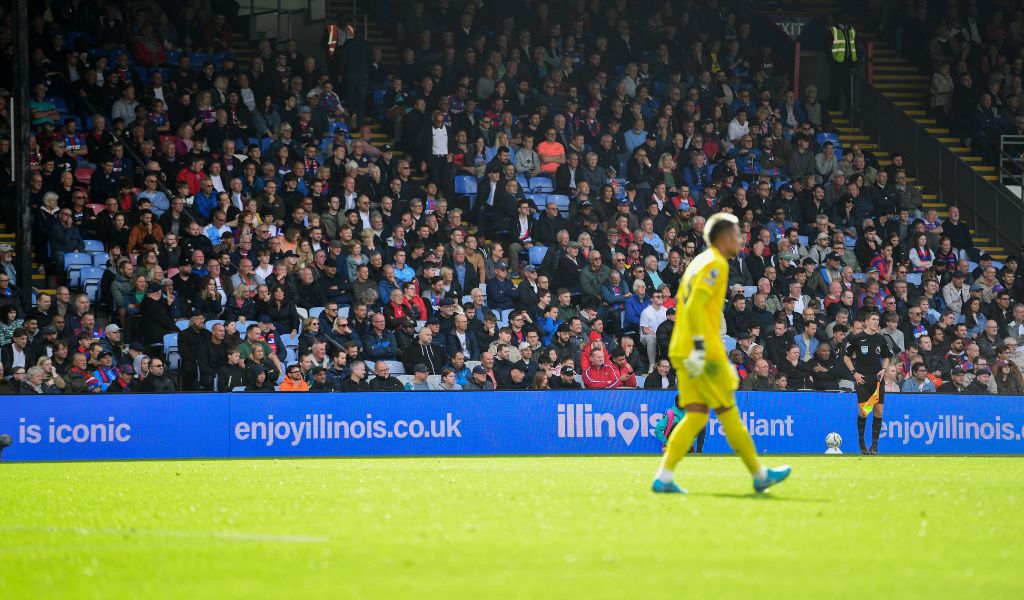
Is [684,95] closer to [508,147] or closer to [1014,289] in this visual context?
[508,147]

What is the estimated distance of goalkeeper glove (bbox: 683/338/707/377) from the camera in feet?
34.6

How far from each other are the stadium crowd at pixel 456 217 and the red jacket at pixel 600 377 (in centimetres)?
10

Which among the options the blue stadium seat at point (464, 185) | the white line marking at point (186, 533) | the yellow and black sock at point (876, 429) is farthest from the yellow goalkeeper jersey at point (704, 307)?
the blue stadium seat at point (464, 185)

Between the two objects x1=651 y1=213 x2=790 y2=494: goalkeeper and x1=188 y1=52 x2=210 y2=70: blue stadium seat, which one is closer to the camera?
x1=651 y1=213 x2=790 y2=494: goalkeeper

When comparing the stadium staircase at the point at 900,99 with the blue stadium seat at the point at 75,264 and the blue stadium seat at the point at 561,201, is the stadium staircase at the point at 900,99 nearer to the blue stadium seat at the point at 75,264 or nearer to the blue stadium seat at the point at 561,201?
the blue stadium seat at the point at 561,201

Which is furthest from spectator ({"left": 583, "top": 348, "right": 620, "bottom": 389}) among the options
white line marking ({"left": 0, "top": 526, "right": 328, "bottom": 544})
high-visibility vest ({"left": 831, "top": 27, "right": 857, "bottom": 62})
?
white line marking ({"left": 0, "top": 526, "right": 328, "bottom": 544})

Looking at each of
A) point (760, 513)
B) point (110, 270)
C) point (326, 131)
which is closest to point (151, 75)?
point (326, 131)

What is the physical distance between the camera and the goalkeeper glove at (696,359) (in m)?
10.6

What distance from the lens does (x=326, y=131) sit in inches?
1062

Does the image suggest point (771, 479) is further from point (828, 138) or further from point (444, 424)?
point (828, 138)

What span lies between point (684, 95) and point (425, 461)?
565 inches

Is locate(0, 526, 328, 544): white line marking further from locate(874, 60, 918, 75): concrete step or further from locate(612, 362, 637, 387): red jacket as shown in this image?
locate(874, 60, 918, 75): concrete step

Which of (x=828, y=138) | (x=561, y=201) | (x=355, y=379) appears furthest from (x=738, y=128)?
(x=355, y=379)

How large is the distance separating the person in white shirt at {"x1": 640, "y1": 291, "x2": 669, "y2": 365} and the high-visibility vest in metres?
10.8
